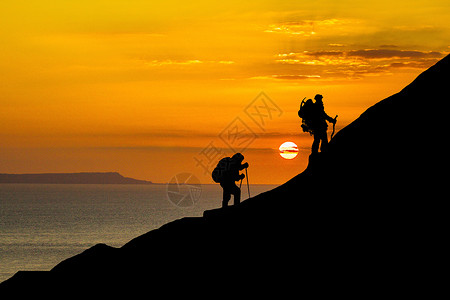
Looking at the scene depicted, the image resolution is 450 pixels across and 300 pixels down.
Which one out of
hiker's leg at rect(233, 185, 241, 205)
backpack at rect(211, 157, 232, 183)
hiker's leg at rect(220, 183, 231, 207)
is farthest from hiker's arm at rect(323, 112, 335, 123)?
hiker's leg at rect(220, 183, 231, 207)

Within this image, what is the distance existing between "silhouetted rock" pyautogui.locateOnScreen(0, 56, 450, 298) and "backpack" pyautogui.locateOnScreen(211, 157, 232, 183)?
197 centimetres

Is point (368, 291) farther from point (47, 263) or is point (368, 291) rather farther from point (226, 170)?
point (47, 263)

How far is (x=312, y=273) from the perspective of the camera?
20.7 m

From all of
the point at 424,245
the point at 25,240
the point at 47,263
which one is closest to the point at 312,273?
the point at 424,245

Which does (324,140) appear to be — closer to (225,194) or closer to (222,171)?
(222,171)

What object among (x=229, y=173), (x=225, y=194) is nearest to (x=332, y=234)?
(x=229, y=173)

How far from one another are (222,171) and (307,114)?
412 cm

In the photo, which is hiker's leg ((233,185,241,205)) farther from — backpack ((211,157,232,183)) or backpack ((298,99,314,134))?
backpack ((298,99,314,134))

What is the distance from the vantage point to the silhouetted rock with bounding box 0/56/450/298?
20.2m

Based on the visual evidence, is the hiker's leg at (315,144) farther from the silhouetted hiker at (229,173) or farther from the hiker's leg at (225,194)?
the hiker's leg at (225,194)

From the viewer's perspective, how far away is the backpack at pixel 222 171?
28.4 m

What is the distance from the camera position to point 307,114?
26.7 metres

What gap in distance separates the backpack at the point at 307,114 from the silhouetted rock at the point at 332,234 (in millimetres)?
1041

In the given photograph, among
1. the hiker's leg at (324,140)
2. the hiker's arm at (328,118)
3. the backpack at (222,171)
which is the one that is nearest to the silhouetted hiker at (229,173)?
the backpack at (222,171)
